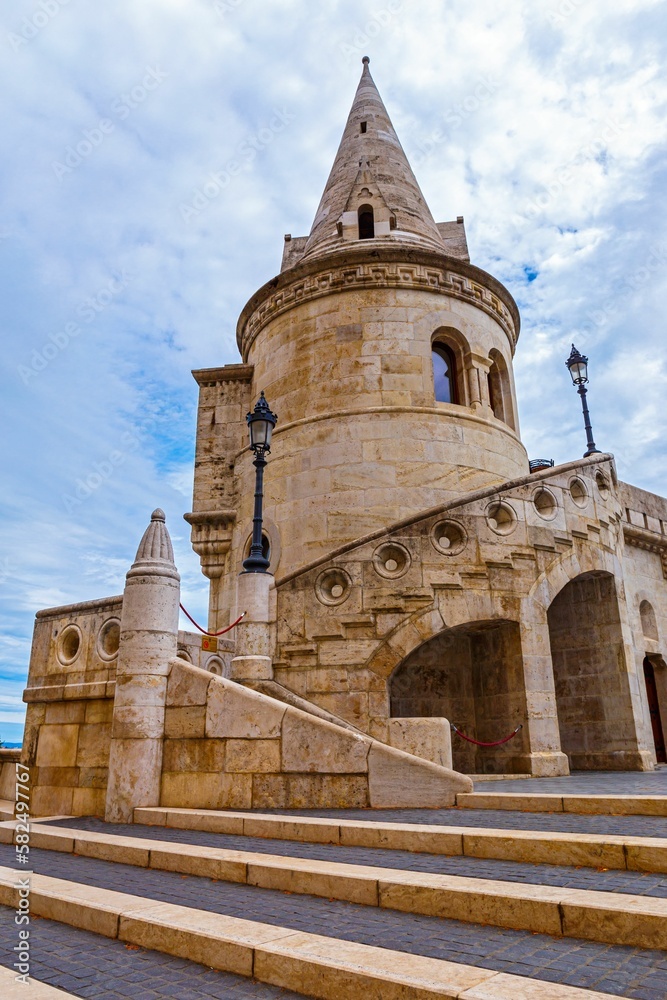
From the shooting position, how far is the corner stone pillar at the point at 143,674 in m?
7.48

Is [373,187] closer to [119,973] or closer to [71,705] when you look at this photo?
[71,705]

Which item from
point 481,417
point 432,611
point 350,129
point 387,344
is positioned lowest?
point 432,611

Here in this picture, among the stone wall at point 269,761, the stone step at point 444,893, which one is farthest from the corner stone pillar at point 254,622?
the stone step at point 444,893

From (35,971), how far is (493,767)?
335 inches

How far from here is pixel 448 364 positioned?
15109 millimetres

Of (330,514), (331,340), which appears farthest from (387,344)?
(330,514)

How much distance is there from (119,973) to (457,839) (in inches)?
97.6

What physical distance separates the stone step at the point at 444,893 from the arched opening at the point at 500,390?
12300 millimetres

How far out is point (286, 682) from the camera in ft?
32.3

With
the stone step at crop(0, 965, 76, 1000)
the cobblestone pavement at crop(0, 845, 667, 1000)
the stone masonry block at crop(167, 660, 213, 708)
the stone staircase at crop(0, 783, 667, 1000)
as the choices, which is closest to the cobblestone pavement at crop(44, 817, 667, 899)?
the stone staircase at crop(0, 783, 667, 1000)

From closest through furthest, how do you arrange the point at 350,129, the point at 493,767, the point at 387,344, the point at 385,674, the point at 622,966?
the point at 622,966, the point at 385,674, the point at 493,767, the point at 387,344, the point at 350,129

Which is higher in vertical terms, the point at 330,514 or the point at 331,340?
the point at 331,340

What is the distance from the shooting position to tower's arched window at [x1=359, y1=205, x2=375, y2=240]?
1698 cm

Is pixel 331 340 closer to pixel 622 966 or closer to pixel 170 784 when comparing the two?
pixel 170 784
